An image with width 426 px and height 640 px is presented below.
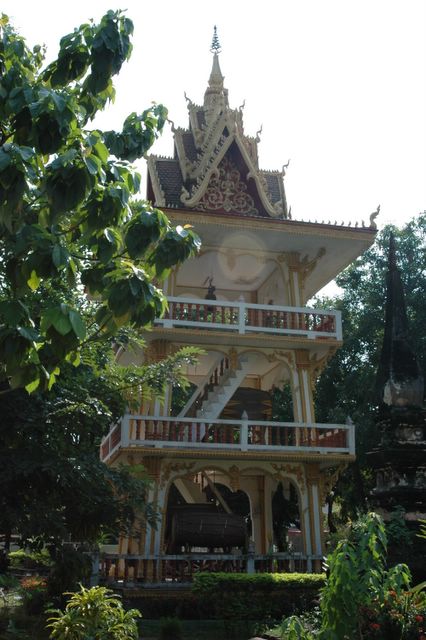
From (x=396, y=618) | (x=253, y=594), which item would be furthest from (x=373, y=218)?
(x=396, y=618)

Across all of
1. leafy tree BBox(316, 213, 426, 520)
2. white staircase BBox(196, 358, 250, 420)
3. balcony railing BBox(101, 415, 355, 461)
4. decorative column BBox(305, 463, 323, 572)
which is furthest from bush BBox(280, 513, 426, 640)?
leafy tree BBox(316, 213, 426, 520)

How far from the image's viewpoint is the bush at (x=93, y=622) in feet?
27.8

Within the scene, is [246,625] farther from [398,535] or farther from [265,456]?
[265,456]

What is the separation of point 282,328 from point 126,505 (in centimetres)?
909

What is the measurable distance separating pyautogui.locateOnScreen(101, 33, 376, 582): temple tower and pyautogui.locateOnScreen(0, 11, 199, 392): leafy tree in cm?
1168

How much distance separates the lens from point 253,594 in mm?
14195

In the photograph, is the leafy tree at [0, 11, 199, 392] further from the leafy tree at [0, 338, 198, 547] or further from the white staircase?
the white staircase

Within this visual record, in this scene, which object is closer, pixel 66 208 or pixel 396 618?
pixel 66 208

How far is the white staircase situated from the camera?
19719mm

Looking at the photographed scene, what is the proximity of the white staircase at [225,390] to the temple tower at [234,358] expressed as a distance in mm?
39

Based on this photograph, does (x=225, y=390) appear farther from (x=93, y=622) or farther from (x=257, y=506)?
(x=93, y=622)

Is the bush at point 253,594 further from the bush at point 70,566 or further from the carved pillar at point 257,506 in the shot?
the carved pillar at point 257,506

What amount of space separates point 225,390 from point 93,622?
1151 centimetres

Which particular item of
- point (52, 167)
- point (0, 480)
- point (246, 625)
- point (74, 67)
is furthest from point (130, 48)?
point (246, 625)
